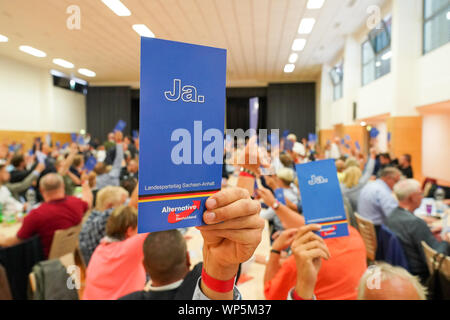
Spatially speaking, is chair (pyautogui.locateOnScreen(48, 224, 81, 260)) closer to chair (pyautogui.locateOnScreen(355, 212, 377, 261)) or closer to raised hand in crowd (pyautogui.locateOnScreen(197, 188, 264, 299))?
raised hand in crowd (pyautogui.locateOnScreen(197, 188, 264, 299))

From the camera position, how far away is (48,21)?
0.60 meters

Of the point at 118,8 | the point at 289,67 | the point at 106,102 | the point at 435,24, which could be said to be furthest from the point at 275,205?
the point at 435,24

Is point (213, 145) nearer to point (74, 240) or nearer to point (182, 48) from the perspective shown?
point (182, 48)

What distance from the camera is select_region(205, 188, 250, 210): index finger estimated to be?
1.59 ft

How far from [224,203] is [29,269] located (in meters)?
3.01

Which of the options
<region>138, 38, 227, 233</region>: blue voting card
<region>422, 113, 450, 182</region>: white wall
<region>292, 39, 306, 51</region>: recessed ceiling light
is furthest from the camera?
<region>422, 113, 450, 182</region>: white wall

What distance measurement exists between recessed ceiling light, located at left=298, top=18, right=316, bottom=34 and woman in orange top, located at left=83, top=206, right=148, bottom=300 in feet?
5.24

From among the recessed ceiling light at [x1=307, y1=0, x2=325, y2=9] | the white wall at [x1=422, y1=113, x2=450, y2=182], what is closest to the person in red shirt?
the recessed ceiling light at [x1=307, y1=0, x2=325, y2=9]

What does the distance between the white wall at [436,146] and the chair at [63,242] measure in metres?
8.38

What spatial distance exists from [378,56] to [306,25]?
26.8 feet

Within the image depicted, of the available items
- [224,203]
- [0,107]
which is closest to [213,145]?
[224,203]

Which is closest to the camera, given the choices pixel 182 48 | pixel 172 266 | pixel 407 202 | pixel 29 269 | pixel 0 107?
pixel 182 48

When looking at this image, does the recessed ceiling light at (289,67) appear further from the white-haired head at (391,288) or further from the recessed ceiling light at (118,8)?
the white-haired head at (391,288)

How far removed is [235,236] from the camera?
1.78 ft
